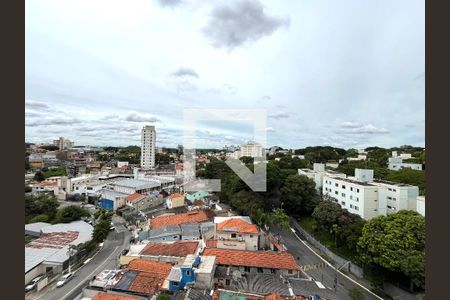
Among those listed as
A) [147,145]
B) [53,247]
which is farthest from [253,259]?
[147,145]

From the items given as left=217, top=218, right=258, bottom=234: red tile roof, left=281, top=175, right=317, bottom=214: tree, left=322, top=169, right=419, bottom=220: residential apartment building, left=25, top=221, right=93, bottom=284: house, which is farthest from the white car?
left=322, top=169, right=419, bottom=220: residential apartment building

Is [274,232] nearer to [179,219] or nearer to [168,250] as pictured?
[179,219]

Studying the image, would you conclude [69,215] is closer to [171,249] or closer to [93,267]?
[93,267]

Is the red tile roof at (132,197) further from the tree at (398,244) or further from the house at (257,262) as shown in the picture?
the tree at (398,244)

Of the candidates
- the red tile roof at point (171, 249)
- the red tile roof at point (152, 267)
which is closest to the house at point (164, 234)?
the red tile roof at point (171, 249)

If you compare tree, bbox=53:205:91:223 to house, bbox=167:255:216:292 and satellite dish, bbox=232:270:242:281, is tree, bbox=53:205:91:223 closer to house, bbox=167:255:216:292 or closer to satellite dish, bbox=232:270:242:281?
house, bbox=167:255:216:292
